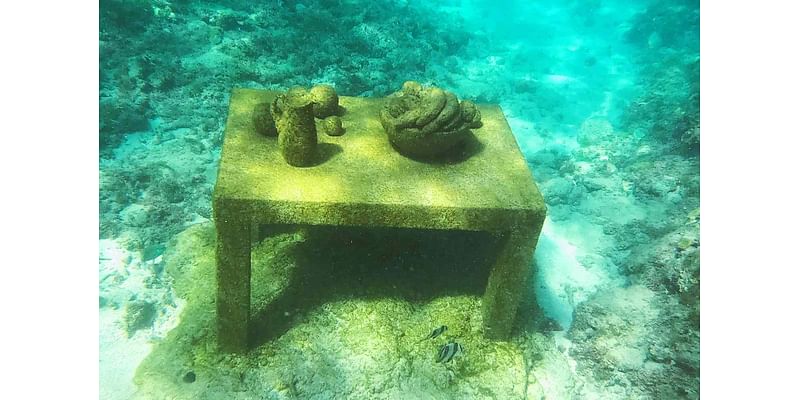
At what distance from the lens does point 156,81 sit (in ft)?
24.2

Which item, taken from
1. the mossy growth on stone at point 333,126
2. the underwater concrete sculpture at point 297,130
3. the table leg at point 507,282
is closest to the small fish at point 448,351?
the table leg at point 507,282

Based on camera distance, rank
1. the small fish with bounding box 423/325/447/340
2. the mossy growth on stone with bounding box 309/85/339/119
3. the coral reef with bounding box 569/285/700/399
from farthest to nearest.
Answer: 1. the coral reef with bounding box 569/285/700/399
2. the mossy growth on stone with bounding box 309/85/339/119
3. the small fish with bounding box 423/325/447/340

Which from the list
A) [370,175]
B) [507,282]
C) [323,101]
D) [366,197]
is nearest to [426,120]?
[370,175]

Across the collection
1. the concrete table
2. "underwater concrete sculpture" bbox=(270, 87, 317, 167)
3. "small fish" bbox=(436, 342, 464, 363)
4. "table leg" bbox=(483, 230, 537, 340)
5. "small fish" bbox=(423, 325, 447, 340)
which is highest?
"underwater concrete sculpture" bbox=(270, 87, 317, 167)

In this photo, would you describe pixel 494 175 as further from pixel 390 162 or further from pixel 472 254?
pixel 472 254

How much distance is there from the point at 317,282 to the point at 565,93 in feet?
26.7

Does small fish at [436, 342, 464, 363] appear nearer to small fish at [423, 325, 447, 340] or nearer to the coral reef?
small fish at [423, 325, 447, 340]

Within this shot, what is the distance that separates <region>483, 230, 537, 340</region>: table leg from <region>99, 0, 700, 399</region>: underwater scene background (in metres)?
0.20

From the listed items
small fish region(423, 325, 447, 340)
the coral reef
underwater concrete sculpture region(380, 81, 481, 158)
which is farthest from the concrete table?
the coral reef

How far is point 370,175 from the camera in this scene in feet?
10.4

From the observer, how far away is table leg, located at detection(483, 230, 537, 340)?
10.5 feet

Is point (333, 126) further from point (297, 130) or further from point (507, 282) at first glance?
point (507, 282)

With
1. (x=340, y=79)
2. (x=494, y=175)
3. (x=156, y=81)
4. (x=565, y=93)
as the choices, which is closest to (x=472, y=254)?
(x=494, y=175)

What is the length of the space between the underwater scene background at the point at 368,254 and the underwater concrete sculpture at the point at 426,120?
140 centimetres
